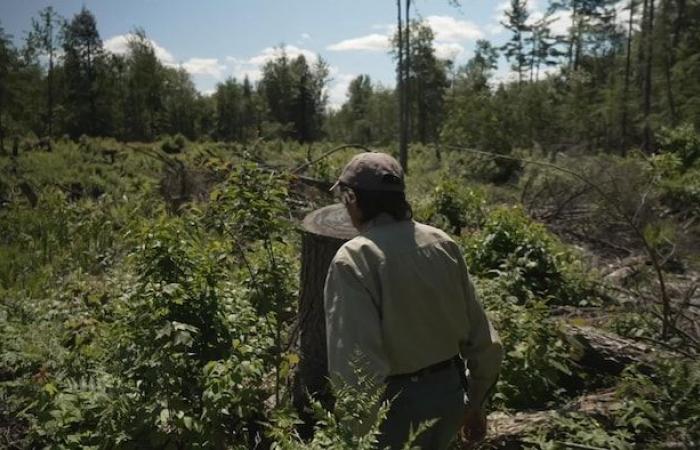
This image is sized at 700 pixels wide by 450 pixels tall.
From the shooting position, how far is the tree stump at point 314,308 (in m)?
3.35

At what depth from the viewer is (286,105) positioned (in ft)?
176

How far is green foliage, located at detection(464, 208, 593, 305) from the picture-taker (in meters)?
5.69

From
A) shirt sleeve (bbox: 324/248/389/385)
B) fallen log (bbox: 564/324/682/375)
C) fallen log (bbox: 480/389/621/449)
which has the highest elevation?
shirt sleeve (bbox: 324/248/389/385)

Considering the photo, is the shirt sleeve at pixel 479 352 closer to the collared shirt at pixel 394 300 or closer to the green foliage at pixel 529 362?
the collared shirt at pixel 394 300

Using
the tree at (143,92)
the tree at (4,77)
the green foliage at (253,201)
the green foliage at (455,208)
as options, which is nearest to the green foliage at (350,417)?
the green foliage at (253,201)

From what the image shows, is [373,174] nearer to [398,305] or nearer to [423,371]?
[398,305]

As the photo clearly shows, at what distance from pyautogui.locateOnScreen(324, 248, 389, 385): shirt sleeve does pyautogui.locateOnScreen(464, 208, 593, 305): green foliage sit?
3783mm

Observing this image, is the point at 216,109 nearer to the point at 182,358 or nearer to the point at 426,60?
the point at 426,60

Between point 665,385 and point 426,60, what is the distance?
147 ft

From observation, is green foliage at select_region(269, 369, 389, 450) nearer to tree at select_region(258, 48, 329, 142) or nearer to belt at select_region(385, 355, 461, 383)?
belt at select_region(385, 355, 461, 383)

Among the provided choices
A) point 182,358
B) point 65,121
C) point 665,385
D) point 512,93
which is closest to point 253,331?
point 182,358

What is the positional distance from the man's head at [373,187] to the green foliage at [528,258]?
11.9 feet

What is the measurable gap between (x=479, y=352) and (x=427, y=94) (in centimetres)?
5015

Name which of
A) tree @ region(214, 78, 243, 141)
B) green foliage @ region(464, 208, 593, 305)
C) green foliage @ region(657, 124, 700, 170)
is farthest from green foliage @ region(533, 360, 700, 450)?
tree @ region(214, 78, 243, 141)
